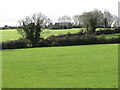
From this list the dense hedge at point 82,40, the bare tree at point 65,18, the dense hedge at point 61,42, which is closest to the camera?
the dense hedge at point 61,42

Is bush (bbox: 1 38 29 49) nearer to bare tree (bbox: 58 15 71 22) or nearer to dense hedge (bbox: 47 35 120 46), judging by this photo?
dense hedge (bbox: 47 35 120 46)

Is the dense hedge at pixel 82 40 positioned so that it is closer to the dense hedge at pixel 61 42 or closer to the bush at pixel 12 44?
the dense hedge at pixel 61 42

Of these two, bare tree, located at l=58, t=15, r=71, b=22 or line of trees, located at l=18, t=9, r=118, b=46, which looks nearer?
line of trees, located at l=18, t=9, r=118, b=46

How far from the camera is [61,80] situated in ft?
45.1

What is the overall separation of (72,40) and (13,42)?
12.3 metres

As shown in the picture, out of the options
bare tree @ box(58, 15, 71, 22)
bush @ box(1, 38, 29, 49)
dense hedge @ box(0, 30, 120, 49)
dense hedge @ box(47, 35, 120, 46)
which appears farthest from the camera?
bare tree @ box(58, 15, 71, 22)

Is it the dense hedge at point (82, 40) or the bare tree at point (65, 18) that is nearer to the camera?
the dense hedge at point (82, 40)

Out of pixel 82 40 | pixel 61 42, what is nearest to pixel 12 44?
pixel 61 42

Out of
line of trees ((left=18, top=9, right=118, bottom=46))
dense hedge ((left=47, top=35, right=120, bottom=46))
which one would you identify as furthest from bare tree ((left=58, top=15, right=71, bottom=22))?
dense hedge ((left=47, top=35, right=120, bottom=46))

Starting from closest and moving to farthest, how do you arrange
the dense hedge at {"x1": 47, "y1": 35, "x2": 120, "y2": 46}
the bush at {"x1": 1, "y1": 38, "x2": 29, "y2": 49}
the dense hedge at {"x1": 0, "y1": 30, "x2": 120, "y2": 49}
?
the bush at {"x1": 1, "y1": 38, "x2": 29, "y2": 49}
the dense hedge at {"x1": 0, "y1": 30, "x2": 120, "y2": 49}
the dense hedge at {"x1": 47, "y1": 35, "x2": 120, "y2": 46}

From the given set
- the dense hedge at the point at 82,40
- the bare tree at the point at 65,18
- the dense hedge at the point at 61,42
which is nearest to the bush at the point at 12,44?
the dense hedge at the point at 61,42

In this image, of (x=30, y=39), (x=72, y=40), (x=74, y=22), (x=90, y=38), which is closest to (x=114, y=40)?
(x=90, y=38)

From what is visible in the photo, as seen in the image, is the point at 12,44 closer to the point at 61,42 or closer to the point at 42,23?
the point at 61,42

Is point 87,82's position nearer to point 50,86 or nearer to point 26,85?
point 50,86
